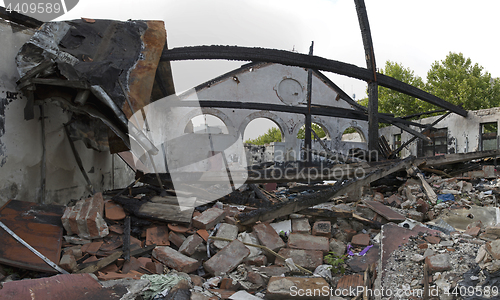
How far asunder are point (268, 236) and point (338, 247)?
898 millimetres

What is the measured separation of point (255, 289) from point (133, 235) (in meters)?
1.82

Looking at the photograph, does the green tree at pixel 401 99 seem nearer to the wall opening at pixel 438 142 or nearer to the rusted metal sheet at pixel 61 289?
the wall opening at pixel 438 142

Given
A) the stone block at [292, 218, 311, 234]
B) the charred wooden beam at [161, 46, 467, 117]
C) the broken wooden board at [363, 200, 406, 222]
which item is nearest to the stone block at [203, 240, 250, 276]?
the stone block at [292, 218, 311, 234]

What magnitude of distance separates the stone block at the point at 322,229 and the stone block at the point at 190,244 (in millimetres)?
1563

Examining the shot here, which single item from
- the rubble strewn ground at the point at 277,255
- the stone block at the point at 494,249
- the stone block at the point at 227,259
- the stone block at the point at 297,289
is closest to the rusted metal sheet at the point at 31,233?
the rubble strewn ground at the point at 277,255

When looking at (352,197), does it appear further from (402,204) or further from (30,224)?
(30,224)

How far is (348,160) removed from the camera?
24.1 feet

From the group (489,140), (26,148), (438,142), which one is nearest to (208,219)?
(26,148)

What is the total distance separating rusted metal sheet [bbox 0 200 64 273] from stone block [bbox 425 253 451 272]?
3.46 metres

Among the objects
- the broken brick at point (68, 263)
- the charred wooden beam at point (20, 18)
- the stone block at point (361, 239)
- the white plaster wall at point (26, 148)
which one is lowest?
the stone block at point (361, 239)

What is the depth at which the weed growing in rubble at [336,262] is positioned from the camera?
298 cm

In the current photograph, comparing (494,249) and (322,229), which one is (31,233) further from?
(494,249)

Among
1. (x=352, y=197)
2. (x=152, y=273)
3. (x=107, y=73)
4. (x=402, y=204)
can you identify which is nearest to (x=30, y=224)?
(x=152, y=273)

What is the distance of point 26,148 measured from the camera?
12.2ft
